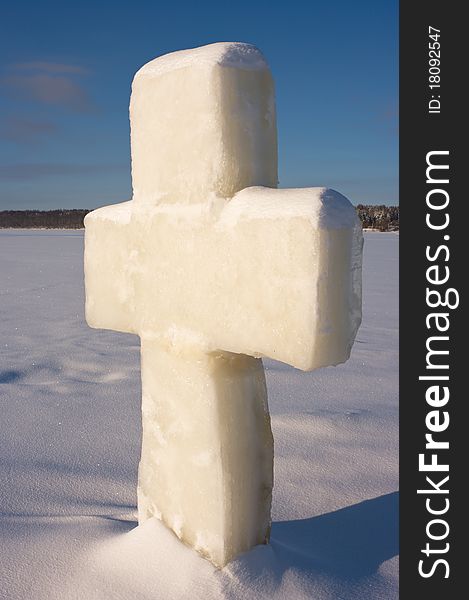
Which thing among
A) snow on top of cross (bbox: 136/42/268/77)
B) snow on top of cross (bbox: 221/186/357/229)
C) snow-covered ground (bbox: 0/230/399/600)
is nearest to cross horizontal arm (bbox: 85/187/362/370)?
snow on top of cross (bbox: 221/186/357/229)

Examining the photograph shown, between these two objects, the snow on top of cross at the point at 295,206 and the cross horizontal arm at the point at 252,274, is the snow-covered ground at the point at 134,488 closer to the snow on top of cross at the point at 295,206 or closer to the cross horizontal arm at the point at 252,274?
the cross horizontal arm at the point at 252,274

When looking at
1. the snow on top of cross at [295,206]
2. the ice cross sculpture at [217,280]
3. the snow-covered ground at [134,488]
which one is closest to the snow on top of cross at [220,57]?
the ice cross sculpture at [217,280]

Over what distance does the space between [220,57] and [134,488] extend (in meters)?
1.59

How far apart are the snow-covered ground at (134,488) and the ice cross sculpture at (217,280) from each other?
13cm

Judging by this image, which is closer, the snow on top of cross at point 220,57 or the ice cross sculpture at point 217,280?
the ice cross sculpture at point 217,280

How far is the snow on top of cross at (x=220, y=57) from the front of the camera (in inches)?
60.7

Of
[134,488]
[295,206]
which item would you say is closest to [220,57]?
[295,206]

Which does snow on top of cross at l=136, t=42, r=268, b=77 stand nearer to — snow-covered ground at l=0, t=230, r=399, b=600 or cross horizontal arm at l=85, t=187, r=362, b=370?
cross horizontal arm at l=85, t=187, r=362, b=370

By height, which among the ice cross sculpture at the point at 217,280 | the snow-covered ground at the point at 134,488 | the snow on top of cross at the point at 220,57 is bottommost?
the snow-covered ground at the point at 134,488

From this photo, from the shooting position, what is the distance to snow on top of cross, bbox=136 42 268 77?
154 centimetres

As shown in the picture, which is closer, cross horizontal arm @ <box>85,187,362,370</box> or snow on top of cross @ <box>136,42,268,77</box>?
cross horizontal arm @ <box>85,187,362,370</box>

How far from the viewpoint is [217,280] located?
1529 mm

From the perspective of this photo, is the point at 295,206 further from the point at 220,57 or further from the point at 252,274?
the point at 220,57

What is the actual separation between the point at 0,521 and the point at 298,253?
1.37 meters
